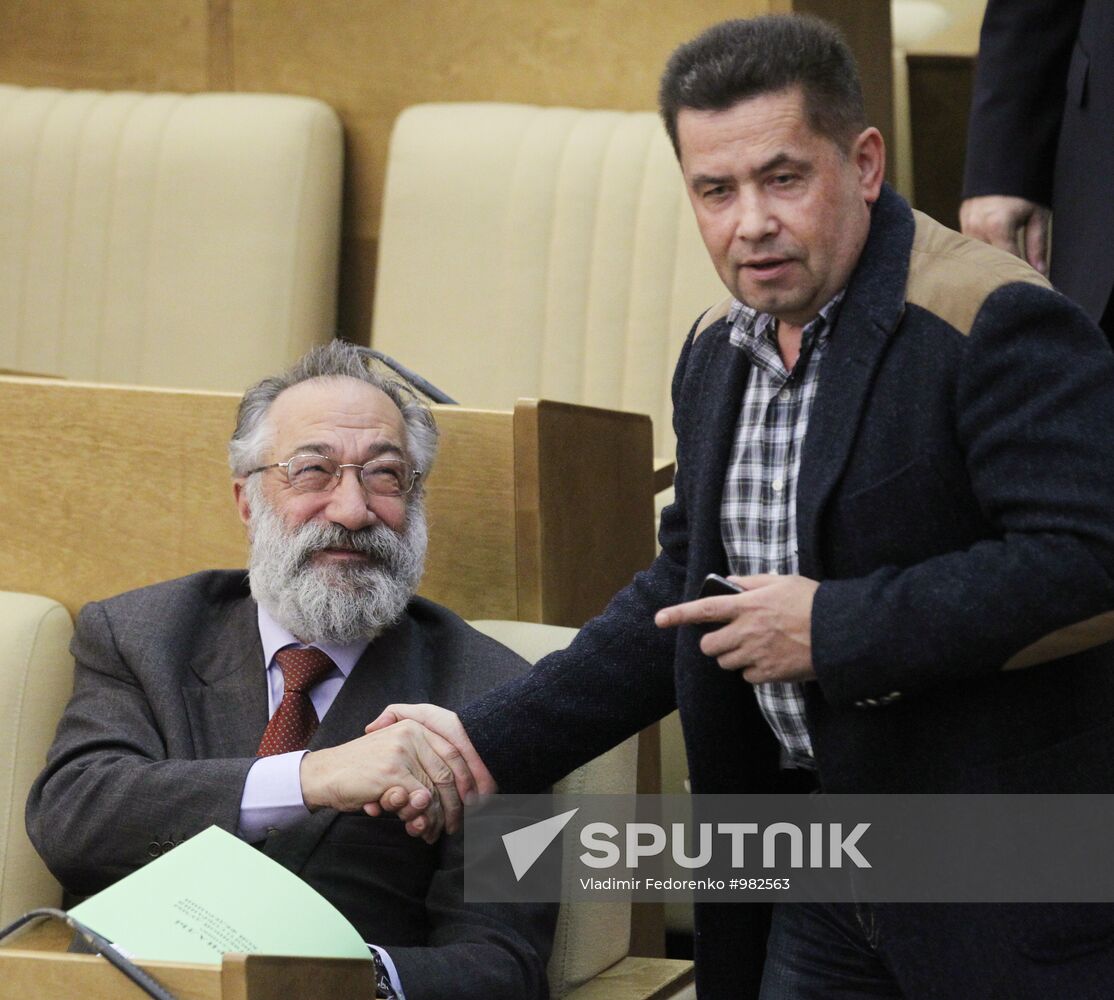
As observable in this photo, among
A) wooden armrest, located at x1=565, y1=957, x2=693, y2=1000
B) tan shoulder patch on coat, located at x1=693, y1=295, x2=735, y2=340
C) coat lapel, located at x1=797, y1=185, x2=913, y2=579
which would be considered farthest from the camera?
wooden armrest, located at x1=565, y1=957, x2=693, y2=1000

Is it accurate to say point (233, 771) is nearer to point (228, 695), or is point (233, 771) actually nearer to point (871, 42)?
point (228, 695)

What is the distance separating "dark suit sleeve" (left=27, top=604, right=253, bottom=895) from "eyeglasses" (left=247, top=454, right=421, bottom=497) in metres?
0.32

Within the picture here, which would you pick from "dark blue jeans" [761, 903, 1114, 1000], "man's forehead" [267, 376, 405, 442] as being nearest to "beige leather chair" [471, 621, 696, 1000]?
"man's forehead" [267, 376, 405, 442]

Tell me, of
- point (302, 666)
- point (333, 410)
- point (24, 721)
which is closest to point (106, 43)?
point (333, 410)

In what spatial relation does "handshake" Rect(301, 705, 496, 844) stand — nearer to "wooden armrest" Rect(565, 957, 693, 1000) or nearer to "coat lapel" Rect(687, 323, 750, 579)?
"wooden armrest" Rect(565, 957, 693, 1000)

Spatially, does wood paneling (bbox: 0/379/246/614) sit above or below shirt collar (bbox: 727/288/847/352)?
below

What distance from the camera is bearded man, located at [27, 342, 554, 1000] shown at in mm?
2023

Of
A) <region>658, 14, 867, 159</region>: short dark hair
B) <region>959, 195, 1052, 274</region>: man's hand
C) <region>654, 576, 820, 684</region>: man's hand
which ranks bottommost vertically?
<region>654, 576, 820, 684</region>: man's hand

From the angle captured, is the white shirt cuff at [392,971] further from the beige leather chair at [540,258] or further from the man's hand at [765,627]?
the beige leather chair at [540,258]

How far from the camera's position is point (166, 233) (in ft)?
13.2

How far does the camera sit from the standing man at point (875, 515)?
1.45 m

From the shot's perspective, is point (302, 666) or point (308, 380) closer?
point (302, 666)

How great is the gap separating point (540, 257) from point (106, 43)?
1.36 meters

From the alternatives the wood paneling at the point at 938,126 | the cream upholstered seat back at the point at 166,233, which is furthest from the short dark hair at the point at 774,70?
the wood paneling at the point at 938,126
